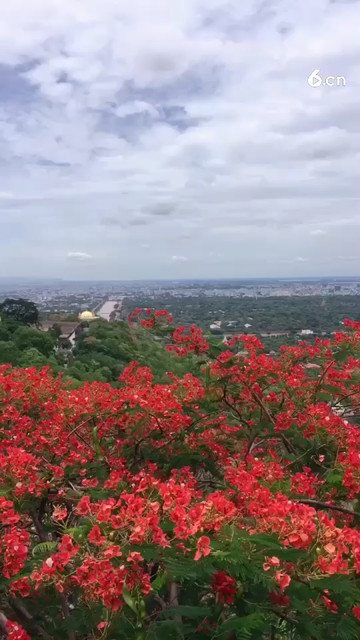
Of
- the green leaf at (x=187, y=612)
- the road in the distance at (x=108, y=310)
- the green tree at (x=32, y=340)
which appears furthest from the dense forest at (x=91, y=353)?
the road in the distance at (x=108, y=310)

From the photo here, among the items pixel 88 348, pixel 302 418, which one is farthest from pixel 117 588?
pixel 88 348

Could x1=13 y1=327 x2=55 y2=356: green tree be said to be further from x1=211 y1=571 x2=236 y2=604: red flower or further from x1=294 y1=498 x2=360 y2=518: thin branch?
x1=211 y1=571 x2=236 y2=604: red flower

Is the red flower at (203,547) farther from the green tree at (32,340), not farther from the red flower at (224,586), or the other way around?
the green tree at (32,340)

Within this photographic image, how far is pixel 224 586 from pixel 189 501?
0.99 ft

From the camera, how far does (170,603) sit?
2.33 meters

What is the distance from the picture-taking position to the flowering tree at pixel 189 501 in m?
1.79

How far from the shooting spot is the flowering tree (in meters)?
1.79

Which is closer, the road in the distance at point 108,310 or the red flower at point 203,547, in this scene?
the red flower at point 203,547

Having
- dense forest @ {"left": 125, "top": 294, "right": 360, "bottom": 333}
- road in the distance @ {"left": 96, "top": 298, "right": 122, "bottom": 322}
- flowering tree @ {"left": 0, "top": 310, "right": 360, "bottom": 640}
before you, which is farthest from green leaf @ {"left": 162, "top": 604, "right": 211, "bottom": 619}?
road in the distance @ {"left": 96, "top": 298, "right": 122, "bottom": 322}

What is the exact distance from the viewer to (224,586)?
74.8 inches

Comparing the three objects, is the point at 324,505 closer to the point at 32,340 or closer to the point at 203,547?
the point at 203,547

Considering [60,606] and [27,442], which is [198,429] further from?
[60,606]

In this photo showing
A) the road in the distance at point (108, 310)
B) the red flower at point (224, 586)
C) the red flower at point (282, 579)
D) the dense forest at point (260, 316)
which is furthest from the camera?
the road in the distance at point (108, 310)

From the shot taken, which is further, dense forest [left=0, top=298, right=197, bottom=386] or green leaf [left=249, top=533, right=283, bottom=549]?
dense forest [left=0, top=298, right=197, bottom=386]
